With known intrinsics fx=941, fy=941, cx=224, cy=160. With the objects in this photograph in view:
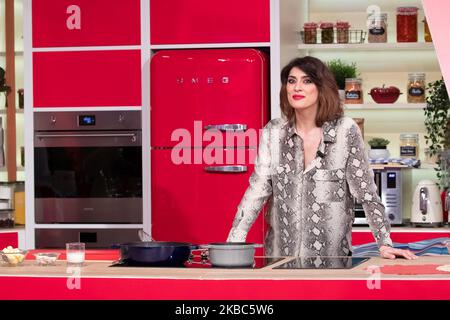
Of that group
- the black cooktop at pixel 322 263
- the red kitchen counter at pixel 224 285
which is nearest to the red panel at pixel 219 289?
the red kitchen counter at pixel 224 285

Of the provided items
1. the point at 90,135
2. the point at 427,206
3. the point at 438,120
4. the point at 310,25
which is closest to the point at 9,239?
the point at 90,135

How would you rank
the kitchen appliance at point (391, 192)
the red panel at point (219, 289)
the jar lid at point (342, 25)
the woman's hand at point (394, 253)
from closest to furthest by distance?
the red panel at point (219, 289) < the woman's hand at point (394, 253) < the kitchen appliance at point (391, 192) < the jar lid at point (342, 25)

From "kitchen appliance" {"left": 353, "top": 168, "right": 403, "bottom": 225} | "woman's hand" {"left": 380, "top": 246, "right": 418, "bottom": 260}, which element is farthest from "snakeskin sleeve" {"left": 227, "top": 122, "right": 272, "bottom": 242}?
"kitchen appliance" {"left": 353, "top": 168, "right": 403, "bottom": 225}

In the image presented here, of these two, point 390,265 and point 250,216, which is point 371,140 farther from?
point 390,265

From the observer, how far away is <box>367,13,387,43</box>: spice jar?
5844 mm

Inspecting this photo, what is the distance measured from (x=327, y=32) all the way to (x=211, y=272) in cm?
324

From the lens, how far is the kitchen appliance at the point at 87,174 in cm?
550

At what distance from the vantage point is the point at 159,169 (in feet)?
17.7

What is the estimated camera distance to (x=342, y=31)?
591cm

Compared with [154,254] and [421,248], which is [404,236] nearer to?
[421,248]

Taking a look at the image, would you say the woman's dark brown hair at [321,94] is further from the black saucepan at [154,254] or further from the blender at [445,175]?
the blender at [445,175]

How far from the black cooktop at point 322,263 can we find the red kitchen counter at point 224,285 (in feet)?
0.35

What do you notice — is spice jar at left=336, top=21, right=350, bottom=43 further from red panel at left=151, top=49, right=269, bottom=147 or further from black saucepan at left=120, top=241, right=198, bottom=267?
black saucepan at left=120, top=241, right=198, bottom=267
